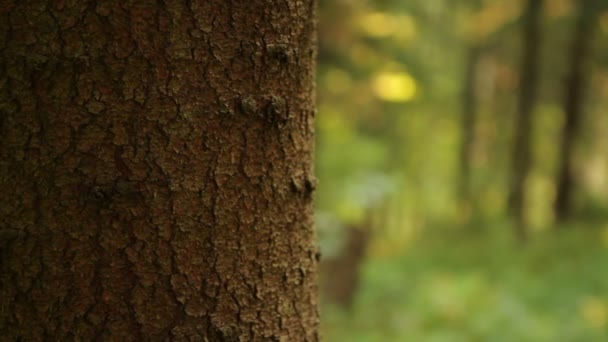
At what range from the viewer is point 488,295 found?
935 centimetres

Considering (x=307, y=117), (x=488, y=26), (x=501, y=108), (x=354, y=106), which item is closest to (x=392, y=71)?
(x=354, y=106)

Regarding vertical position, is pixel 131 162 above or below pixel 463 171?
above

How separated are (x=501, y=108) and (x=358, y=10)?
1537 centimetres

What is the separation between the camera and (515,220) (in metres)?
14.9

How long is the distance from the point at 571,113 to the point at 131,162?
15.4 metres

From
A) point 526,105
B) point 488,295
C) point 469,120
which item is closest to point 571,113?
point 526,105

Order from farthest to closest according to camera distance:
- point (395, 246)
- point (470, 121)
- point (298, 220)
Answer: point (470, 121) < point (395, 246) < point (298, 220)

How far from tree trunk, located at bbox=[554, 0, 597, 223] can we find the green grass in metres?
1.62

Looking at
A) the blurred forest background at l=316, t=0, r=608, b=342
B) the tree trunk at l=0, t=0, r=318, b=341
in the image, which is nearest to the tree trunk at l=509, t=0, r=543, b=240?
the blurred forest background at l=316, t=0, r=608, b=342

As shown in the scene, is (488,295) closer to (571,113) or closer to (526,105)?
(526,105)

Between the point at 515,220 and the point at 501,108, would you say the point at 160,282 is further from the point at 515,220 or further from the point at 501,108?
the point at 501,108

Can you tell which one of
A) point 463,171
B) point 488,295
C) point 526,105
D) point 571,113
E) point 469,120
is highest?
point 526,105

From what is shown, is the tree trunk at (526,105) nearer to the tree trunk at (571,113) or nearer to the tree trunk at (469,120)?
the tree trunk at (571,113)

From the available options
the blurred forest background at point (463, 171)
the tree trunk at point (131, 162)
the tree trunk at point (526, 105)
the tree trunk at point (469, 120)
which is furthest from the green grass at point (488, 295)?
the tree trunk at point (469, 120)
